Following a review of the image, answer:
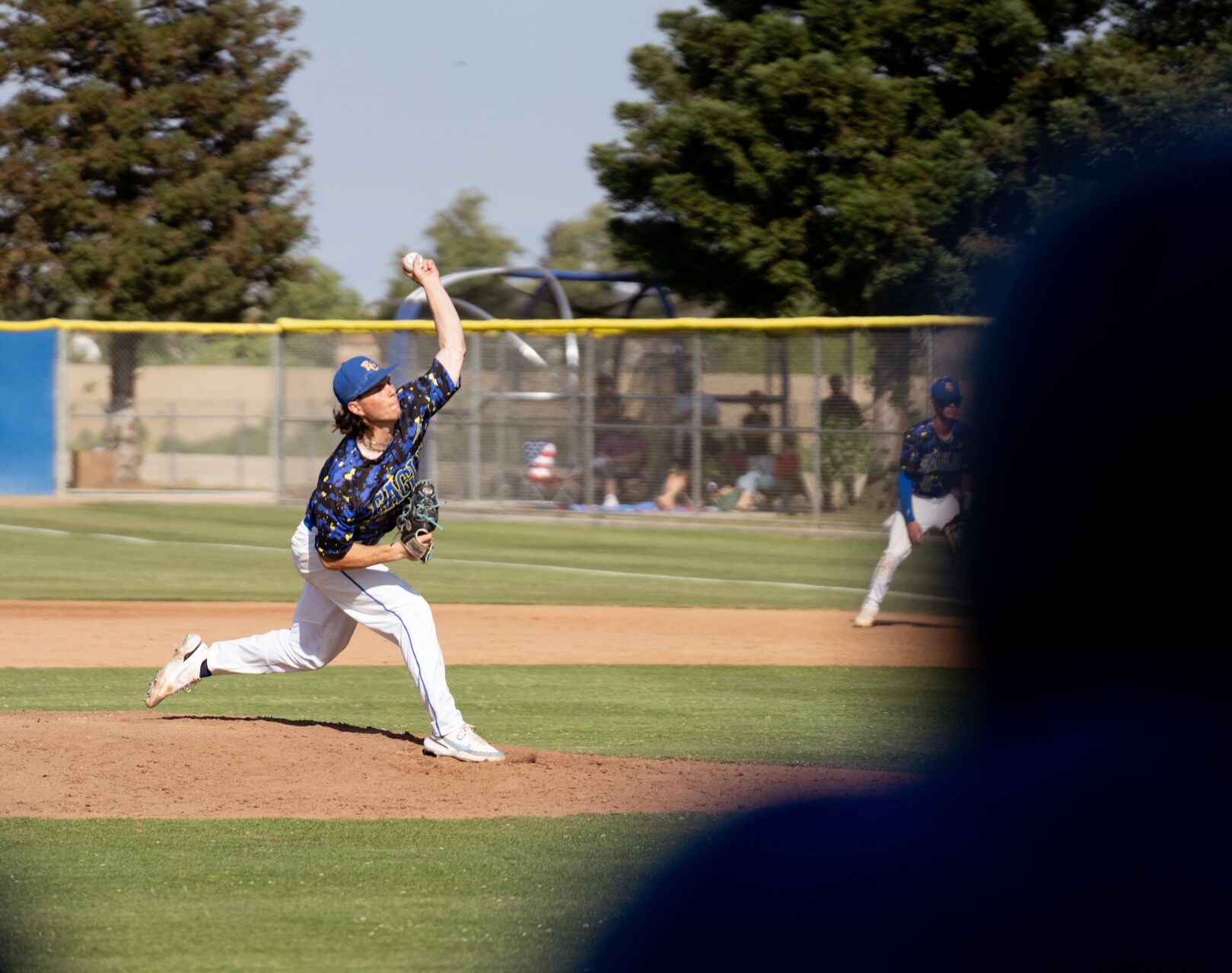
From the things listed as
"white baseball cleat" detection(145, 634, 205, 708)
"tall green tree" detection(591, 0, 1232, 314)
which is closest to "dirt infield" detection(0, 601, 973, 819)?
"white baseball cleat" detection(145, 634, 205, 708)

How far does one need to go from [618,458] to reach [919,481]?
10092 millimetres

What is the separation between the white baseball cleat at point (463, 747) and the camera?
249 inches

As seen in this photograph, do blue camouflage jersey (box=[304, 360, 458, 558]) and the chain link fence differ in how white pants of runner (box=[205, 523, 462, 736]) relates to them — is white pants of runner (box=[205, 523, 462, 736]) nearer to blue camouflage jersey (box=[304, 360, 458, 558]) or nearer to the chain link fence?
blue camouflage jersey (box=[304, 360, 458, 558])

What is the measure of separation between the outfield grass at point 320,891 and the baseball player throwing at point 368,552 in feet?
3.17

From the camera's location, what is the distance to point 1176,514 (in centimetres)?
242

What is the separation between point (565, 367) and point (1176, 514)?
19377 mm

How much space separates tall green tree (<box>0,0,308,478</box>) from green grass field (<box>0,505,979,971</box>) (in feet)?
49.6

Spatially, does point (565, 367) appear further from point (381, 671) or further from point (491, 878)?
point (491, 878)

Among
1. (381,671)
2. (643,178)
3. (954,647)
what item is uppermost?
(643,178)

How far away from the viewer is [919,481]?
11.0m

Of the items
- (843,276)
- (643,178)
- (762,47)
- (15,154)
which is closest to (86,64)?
(15,154)

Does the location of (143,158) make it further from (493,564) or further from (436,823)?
(436,823)

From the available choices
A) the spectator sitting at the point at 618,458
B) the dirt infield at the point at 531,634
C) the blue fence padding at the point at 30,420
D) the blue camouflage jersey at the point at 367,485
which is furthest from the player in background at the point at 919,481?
the blue fence padding at the point at 30,420

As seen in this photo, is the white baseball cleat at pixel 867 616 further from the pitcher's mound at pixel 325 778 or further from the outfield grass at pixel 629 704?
the pitcher's mound at pixel 325 778
